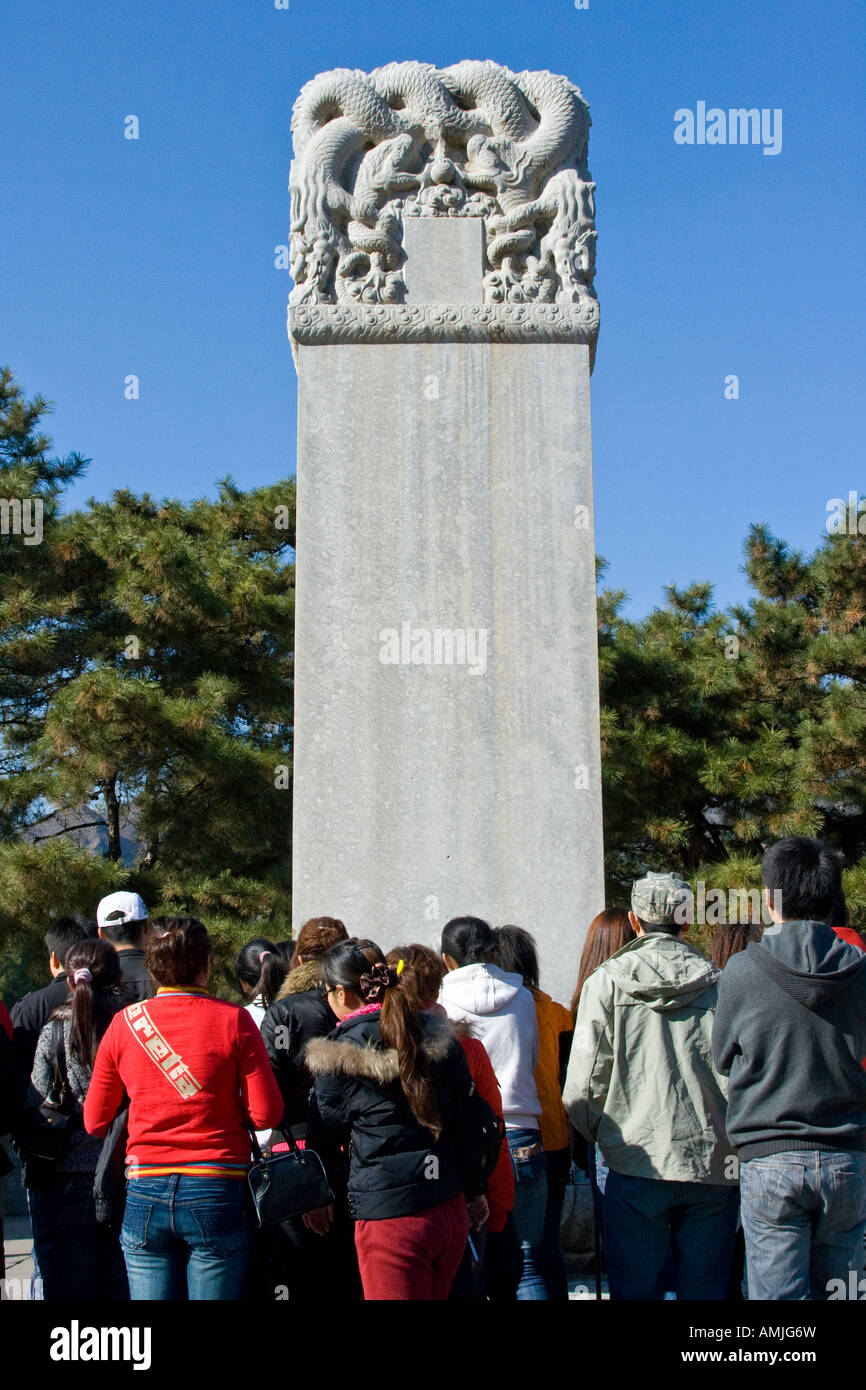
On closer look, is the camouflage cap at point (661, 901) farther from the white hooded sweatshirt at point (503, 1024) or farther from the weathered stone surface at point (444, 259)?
the weathered stone surface at point (444, 259)

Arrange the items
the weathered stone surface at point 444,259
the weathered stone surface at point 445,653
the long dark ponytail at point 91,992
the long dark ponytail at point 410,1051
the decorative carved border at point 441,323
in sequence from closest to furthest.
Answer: the long dark ponytail at point 410,1051 → the long dark ponytail at point 91,992 → the weathered stone surface at point 445,653 → the decorative carved border at point 441,323 → the weathered stone surface at point 444,259

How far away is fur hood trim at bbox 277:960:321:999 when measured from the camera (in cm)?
407

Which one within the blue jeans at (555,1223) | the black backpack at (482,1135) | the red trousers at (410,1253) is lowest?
the blue jeans at (555,1223)

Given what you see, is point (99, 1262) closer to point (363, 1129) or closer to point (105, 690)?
point (363, 1129)

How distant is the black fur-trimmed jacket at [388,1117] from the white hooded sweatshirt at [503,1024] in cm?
70

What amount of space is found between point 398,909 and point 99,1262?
2.86 m

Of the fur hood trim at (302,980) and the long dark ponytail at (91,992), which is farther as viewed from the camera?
the long dark ponytail at (91,992)

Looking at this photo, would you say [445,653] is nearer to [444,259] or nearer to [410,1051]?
[444,259]

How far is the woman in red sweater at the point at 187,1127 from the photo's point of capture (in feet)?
11.5

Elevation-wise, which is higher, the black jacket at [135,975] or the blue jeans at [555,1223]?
the black jacket at [135,975]

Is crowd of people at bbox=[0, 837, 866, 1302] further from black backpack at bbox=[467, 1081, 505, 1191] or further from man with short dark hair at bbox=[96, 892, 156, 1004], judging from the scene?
man with short dark hair at bbox=[96, 892, 156, 1004]

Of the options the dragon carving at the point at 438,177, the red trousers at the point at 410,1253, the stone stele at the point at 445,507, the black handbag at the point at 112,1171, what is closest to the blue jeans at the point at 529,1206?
the red trousers at the point at 410,1253

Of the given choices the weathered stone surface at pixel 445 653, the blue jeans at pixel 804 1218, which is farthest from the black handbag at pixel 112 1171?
the weathered stone surface at pixel 445 653

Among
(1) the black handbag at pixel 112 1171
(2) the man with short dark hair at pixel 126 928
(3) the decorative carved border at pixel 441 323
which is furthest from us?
(3) the decorative carved border at pixel 441 323
